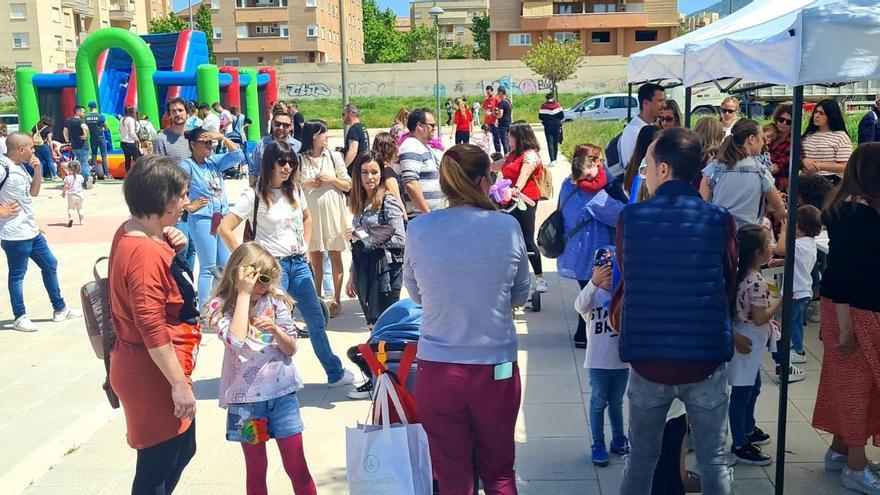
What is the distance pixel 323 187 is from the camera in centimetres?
787

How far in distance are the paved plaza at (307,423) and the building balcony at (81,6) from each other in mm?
77360

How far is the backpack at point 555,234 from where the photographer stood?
6434 mm

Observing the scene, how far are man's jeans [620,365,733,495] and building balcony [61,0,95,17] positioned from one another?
8285 centimetres

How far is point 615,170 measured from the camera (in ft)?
23.7

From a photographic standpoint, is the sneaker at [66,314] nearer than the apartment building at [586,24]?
Yes

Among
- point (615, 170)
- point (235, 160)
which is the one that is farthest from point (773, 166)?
point (235, 160)

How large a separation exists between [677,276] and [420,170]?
4388mm

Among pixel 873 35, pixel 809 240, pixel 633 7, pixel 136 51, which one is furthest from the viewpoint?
pixel 633 7

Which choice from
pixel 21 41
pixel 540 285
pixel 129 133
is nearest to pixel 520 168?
pixel 540 285

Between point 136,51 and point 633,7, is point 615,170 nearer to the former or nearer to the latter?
point 136,51

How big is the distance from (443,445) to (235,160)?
192 inches

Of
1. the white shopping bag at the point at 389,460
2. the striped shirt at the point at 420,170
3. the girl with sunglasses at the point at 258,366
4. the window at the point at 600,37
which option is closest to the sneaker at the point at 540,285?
the striped shirt at the point at 420,170

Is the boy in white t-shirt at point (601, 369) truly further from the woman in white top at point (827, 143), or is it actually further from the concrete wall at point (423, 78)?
the concrete wall at point (423, 78)

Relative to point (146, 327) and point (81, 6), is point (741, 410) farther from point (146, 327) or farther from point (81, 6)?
point (81, 6)
